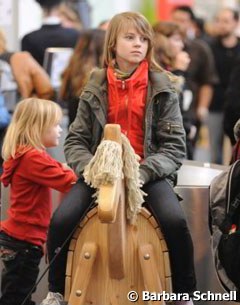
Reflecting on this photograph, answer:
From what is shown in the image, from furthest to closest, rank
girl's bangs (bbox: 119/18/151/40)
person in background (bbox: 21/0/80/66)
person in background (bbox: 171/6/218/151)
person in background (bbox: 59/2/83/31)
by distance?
person in background (bbox: 59/2/83/31)
person in background (bbox: 171/6/218/151)
person in background (bbox: 21/0/80/66)
girl's bangs (bbox: 119/18/151/40)

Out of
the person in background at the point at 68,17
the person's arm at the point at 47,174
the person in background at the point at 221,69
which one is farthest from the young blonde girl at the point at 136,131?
the person in background at the point at 221,69

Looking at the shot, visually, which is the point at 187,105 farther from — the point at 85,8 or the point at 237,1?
the point at 237,1

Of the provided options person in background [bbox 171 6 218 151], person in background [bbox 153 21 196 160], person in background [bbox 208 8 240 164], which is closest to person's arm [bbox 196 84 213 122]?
person in background [bbox 171 6 218 151]

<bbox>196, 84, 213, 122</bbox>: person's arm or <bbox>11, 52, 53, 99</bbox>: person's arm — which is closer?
<bbox>11, 52, 53, 99</bbox>: person's arm

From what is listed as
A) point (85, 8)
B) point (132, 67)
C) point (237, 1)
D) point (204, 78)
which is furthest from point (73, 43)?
point (237, 1)

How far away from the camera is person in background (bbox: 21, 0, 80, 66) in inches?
325

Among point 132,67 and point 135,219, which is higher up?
point 132,67

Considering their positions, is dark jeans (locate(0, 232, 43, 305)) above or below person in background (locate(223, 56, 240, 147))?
below

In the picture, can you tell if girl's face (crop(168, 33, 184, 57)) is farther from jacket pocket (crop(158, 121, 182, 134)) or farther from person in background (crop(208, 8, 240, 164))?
person in background (crop(208, 8, 240, 164))

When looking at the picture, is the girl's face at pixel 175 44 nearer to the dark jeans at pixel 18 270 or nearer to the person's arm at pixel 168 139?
the person's arm at pixel 168 139

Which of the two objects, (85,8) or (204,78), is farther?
(85,8)

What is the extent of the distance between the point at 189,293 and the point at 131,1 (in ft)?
37.3

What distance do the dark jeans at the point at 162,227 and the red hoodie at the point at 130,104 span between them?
321mm

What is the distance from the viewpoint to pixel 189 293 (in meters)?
4.48
